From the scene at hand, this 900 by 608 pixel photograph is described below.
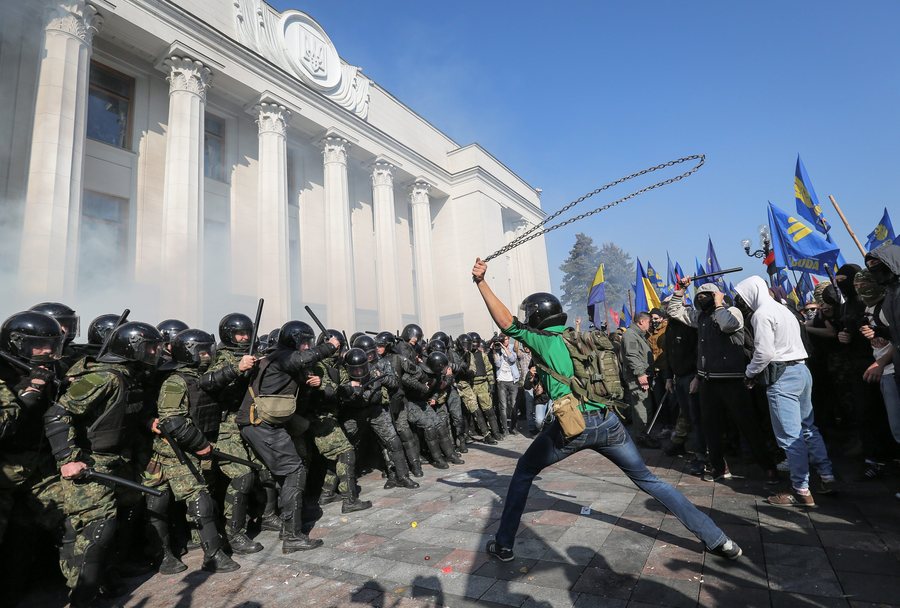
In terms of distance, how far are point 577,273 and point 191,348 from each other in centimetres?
8108

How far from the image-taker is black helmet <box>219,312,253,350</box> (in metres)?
4.91

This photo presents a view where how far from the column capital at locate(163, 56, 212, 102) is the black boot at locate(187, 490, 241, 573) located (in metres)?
14.6

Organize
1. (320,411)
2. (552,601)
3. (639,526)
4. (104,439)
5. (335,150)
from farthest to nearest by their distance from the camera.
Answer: (335,150) < (320,411) < (639,526) < (104,439) < (552,601)

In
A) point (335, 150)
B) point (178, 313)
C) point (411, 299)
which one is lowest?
point (178, 313)

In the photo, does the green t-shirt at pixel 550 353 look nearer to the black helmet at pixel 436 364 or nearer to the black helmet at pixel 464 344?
the black helmet at pixel 436 364

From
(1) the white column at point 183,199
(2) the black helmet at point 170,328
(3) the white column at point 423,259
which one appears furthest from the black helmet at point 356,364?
(3) the white column at point 423,259

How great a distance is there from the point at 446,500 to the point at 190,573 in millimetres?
2450

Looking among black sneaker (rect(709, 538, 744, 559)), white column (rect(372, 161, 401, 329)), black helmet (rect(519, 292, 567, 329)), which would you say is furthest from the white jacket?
white column (rect(372, 161, 401, 329))

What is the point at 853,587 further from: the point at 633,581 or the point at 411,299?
the point at 411,299

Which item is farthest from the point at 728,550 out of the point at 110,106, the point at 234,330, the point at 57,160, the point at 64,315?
the point at 110,106

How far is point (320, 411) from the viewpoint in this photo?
5.25 meters

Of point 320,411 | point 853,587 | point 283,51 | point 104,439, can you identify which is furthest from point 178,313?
point 853,587

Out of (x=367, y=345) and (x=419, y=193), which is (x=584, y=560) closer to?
(x=367, y=345)

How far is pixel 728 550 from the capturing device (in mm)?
2857
